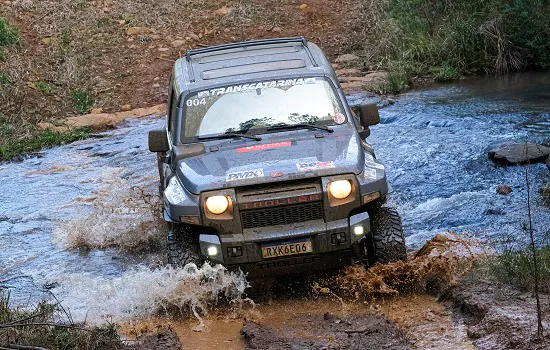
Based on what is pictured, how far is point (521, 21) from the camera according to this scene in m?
16.2

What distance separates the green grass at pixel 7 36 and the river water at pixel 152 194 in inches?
183

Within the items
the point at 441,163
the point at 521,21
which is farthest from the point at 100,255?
the point at 521,21

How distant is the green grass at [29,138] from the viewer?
1428 cm

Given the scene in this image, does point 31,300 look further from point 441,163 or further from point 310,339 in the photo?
point 441,163

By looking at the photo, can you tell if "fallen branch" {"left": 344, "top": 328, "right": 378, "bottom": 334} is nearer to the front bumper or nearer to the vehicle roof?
the front bumper

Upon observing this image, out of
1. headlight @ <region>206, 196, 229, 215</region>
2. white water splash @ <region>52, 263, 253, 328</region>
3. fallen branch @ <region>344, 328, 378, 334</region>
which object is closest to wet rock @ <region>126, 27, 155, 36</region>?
white water splash @ <region>52, 263, 253, 328</region>

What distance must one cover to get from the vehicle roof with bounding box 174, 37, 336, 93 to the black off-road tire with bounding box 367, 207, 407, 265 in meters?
1.61

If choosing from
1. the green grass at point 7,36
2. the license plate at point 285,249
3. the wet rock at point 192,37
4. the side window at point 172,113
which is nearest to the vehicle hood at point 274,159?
the license plate at point 285,249

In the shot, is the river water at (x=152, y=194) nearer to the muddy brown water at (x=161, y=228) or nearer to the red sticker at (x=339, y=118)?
the muddy brown water at (x=161, y=228)

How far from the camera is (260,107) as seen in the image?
7.68 m

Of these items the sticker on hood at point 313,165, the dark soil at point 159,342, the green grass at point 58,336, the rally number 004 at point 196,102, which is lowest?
the dark soil at point 159,342

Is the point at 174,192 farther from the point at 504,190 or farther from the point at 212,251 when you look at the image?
the point at 504,190

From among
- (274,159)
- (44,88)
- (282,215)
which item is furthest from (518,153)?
(44,88)

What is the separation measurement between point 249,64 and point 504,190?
345 cm
